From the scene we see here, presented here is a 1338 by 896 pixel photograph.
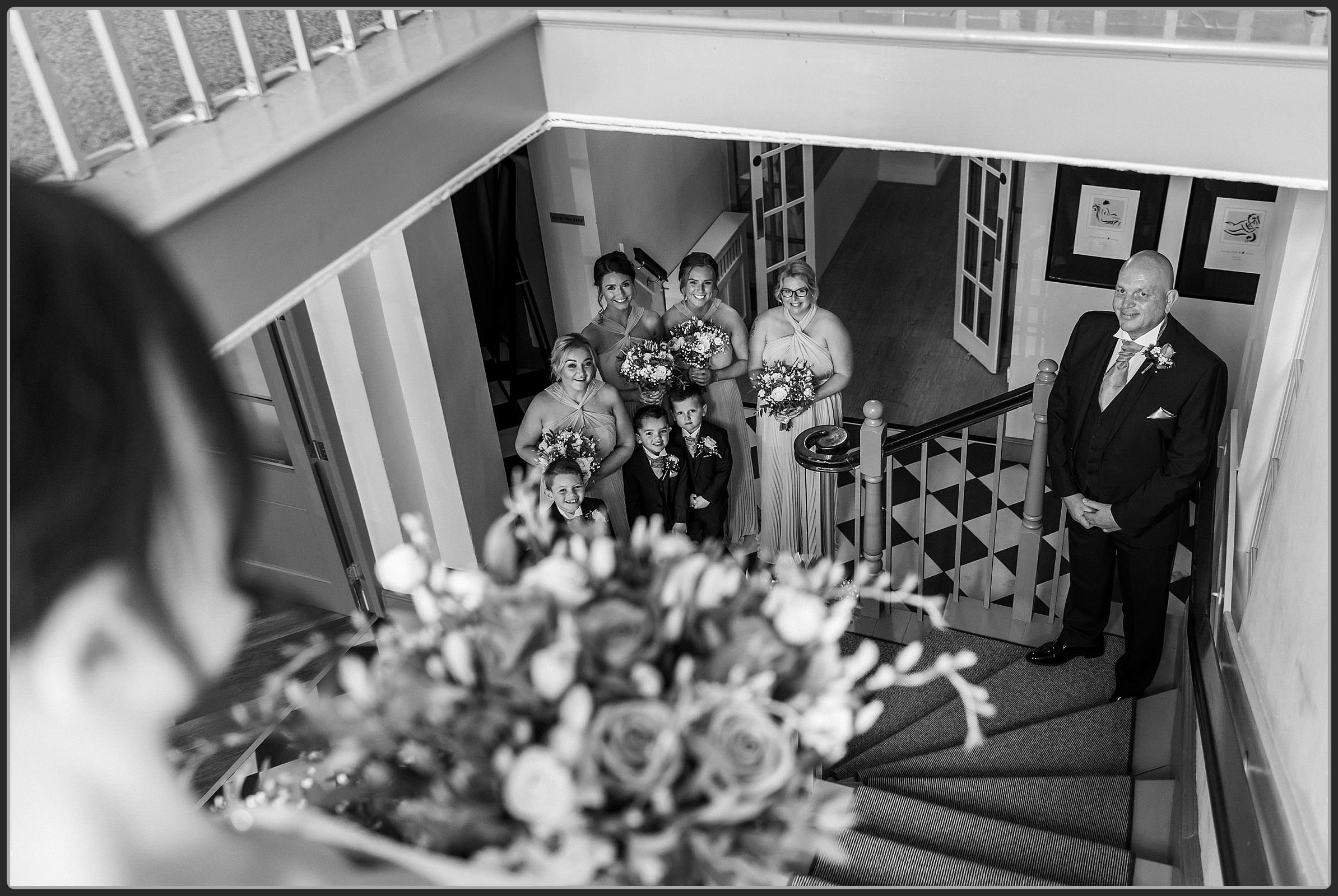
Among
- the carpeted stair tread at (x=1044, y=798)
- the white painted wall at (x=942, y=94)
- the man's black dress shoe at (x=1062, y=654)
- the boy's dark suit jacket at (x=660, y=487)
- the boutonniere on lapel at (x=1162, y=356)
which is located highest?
the white painted wall at (x=942, y=94)

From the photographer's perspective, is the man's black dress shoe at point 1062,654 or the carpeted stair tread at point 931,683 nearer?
the carpeted stair tread at point 931,683

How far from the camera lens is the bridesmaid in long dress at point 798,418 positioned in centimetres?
482

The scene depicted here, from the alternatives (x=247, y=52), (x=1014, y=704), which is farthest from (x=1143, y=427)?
(x=247, y=52)

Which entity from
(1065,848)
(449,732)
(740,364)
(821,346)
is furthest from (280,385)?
(449,732)

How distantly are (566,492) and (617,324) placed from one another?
43.7 inches

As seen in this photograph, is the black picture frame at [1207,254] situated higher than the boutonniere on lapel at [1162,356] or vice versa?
the boutonniere on lapel at [1162,356]

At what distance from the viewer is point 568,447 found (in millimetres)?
4551

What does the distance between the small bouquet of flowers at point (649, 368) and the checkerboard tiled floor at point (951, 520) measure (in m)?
0.88

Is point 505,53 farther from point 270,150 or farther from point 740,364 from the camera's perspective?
point 740,364

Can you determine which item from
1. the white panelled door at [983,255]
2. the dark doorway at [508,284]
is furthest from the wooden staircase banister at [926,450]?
the white panelled door at [983,255]

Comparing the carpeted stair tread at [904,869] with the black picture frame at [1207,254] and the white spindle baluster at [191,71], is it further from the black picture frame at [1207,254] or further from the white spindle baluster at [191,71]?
the black picture frame at [1207,254]

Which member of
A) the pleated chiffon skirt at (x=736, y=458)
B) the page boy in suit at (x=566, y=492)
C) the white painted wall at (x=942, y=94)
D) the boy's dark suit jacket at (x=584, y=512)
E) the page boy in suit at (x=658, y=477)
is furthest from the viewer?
the pleated chiffon skirt at (x=736, y=458)

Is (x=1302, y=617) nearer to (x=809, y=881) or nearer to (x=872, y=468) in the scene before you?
(x=809, y=881)

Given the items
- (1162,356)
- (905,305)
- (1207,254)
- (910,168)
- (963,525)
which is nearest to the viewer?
→ (1162,356)
